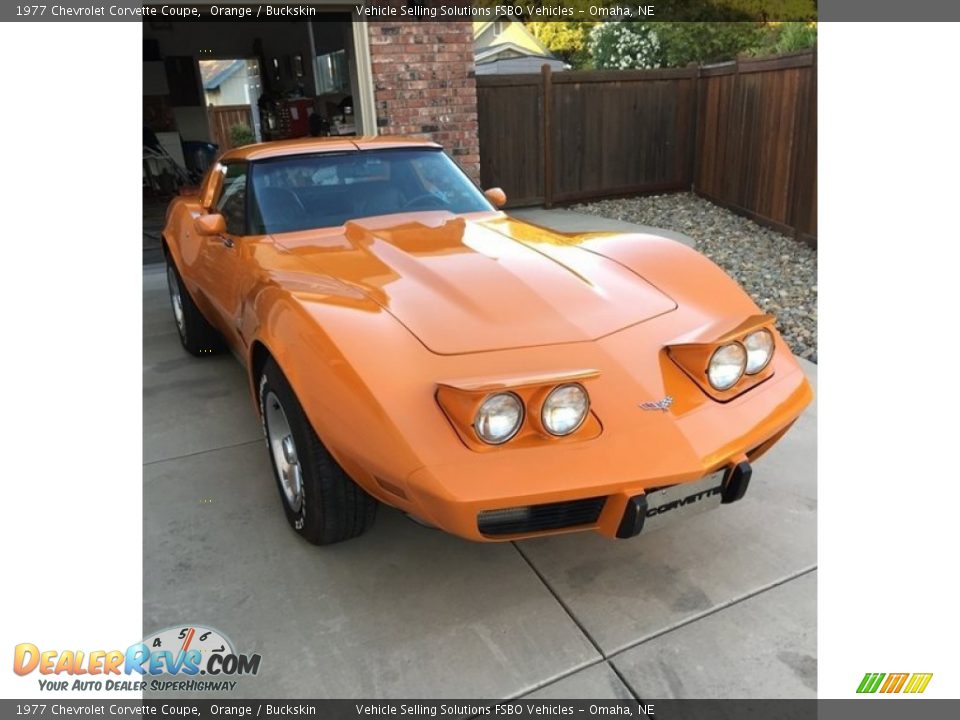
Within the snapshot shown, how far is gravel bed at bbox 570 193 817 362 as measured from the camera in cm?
509

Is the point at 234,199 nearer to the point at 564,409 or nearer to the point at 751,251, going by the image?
the point at 564,409

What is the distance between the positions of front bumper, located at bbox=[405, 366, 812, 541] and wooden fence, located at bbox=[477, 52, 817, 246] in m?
6.58

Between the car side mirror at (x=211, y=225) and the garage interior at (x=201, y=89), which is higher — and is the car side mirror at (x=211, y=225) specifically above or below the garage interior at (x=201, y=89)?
below

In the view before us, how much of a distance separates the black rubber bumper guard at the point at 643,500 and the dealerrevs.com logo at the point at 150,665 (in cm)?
117

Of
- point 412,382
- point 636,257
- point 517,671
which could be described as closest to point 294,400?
point 412,382

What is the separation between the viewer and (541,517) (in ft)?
6.46

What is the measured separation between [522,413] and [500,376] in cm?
13

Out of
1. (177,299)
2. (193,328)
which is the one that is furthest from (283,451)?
(177,299)

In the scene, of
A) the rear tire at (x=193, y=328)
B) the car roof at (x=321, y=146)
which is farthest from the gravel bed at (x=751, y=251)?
the rear tire at (x=193, y=328)

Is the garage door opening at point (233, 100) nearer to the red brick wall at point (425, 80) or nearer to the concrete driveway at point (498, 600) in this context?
the red brick wall at point (425, 80)

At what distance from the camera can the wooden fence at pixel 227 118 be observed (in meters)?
22.5
